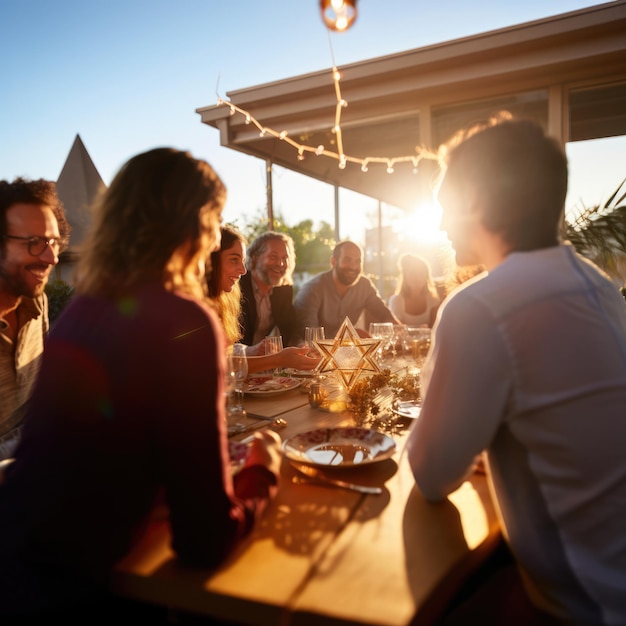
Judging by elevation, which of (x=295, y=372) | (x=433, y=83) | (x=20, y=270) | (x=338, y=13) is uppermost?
(x=433, y=83)

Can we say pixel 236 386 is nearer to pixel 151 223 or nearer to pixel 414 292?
pixel 151 223

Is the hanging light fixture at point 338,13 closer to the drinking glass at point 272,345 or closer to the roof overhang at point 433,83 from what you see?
the drinking glass at point 272,345

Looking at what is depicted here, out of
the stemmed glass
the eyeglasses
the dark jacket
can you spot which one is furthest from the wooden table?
the dark jacket

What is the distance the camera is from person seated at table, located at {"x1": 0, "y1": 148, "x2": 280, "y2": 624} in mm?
816

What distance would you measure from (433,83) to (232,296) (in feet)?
12.9

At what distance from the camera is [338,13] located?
1.77 m

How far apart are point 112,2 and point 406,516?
16.5 feet

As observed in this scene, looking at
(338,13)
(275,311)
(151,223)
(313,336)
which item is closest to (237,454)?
(151,223)

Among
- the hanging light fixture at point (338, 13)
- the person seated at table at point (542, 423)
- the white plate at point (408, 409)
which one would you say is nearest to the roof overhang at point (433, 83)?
the hanging light fixture at point (338, 13)

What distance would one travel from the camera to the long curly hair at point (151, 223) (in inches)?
39.2

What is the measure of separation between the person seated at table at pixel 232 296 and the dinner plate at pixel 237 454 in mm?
1194

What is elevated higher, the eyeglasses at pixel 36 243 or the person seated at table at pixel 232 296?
the eyeglasses at pixel 36 243

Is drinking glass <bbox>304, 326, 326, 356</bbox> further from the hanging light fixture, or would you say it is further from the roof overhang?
the roof overhang

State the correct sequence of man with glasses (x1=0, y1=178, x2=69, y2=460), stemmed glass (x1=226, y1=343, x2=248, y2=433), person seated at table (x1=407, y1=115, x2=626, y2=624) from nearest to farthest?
1. person seated at table (x1=407, y1=115, x2=626, y2=624)
2. stemmed glass (x1=226, y1=343, x2=248, y2=433)
3. man with glasses (x1=0, y1=178, x2=69, y2=460)
